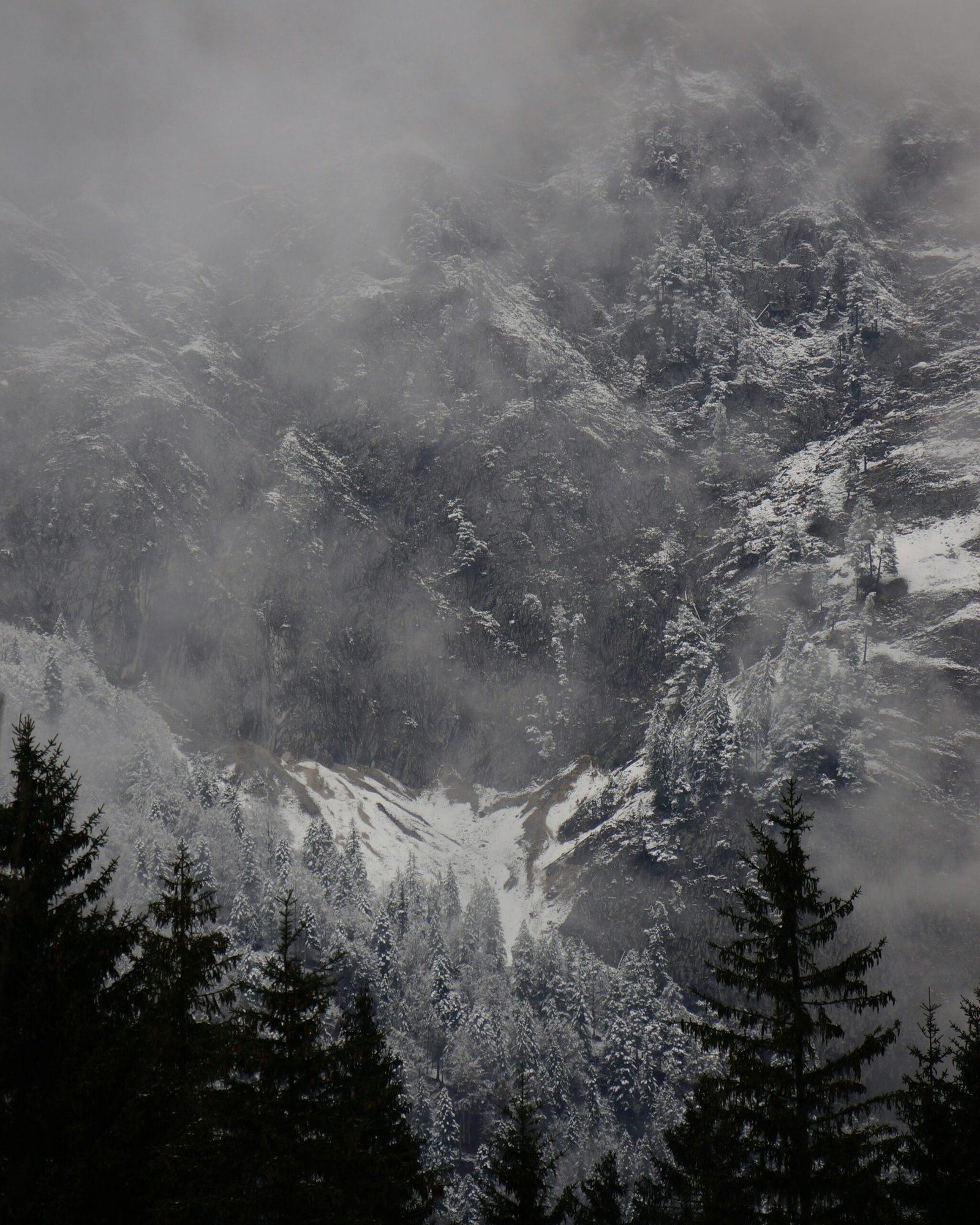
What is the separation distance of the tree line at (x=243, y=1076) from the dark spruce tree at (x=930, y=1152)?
7 cm

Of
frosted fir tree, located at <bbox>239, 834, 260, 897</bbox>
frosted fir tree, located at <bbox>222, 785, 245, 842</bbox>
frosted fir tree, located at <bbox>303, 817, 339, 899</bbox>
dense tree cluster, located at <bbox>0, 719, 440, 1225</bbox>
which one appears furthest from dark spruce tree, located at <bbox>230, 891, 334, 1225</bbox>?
frosted fir tree, located at <bbox>222, 785, 245, 842</bbox>

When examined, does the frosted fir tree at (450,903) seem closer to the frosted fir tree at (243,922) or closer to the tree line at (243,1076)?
the frosted fir tree at (243,922)

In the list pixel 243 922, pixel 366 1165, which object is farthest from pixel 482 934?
pixel 366 1165

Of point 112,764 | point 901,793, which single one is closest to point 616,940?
point 901,793

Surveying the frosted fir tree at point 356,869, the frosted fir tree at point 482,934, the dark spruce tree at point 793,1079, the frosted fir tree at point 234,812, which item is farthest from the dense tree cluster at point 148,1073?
the frosted fir tree at point 234,812

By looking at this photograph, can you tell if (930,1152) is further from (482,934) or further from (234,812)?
(234,812)

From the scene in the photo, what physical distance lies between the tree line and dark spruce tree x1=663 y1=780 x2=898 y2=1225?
0.14 ft

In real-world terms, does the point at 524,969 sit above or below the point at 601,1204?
above

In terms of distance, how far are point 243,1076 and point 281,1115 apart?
1989 mm

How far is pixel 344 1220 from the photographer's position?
18344 millimetres

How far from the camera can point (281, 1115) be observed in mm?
19031

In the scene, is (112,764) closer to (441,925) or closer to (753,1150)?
(441,925)

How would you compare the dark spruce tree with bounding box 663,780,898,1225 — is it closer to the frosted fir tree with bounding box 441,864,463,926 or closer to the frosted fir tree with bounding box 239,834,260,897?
the frosted fir tree with bounding box 239,834,260,897

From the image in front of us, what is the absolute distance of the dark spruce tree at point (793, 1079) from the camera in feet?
61.5
